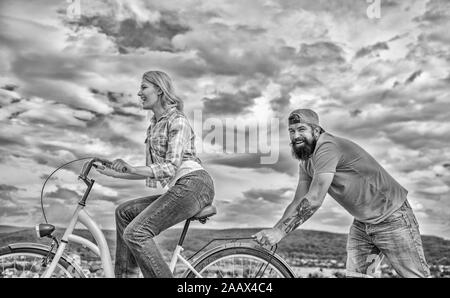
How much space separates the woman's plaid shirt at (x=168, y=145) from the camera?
3.73 meters

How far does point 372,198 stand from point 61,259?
2.21 m

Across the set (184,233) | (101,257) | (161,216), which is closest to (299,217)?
(184,233)

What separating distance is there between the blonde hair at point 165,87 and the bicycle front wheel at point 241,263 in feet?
3.46

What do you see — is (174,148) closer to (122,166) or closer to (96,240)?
(122,166)

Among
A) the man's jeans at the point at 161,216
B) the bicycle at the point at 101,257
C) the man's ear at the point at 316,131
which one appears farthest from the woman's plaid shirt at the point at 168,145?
the man's ear at the point at 316,131

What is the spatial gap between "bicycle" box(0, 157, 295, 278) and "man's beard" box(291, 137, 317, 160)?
718mm

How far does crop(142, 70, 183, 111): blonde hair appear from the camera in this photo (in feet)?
13.0

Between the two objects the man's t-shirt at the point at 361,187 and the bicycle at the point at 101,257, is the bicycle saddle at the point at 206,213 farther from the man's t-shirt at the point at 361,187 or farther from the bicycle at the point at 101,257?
the man's t-shirt at the point at 361,187

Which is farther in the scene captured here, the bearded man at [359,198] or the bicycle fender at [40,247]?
the bearded man at [359,198]

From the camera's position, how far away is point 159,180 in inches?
157
